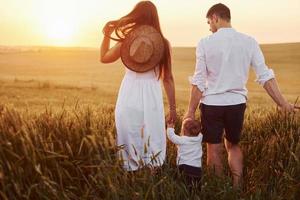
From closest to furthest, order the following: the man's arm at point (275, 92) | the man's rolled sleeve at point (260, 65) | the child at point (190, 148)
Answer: the child at point (190, 148)
the man's rolled sleeve at point (260, 65)
the man's arm at point (275, 92)

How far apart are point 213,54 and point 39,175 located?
6.97ft

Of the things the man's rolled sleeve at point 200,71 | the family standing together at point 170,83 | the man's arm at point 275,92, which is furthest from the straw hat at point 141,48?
the man's arm at point 275,92

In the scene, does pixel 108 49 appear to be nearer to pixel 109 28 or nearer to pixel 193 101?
pixel 109 28

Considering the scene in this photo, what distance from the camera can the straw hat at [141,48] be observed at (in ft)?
18.8

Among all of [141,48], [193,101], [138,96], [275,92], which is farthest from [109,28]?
[275,92]

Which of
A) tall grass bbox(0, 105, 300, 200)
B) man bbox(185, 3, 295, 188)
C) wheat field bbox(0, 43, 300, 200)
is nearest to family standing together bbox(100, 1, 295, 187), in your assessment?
man bbox(185, 3, 295, 188)

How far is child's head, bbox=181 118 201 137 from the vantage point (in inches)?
224

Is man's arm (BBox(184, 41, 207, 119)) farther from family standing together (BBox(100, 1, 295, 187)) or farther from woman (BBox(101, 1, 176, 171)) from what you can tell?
woman (BBox(101, 1, 176, 171))

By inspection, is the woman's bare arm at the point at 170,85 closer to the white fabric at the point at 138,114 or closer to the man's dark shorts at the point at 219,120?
the white fabric at the point at 138,114

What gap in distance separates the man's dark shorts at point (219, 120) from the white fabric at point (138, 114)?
47cm

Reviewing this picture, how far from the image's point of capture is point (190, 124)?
5699 millimetres

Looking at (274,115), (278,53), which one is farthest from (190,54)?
(274,115)

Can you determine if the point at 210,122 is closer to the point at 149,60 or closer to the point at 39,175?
the point at 149,60

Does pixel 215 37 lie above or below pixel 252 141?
A: above
